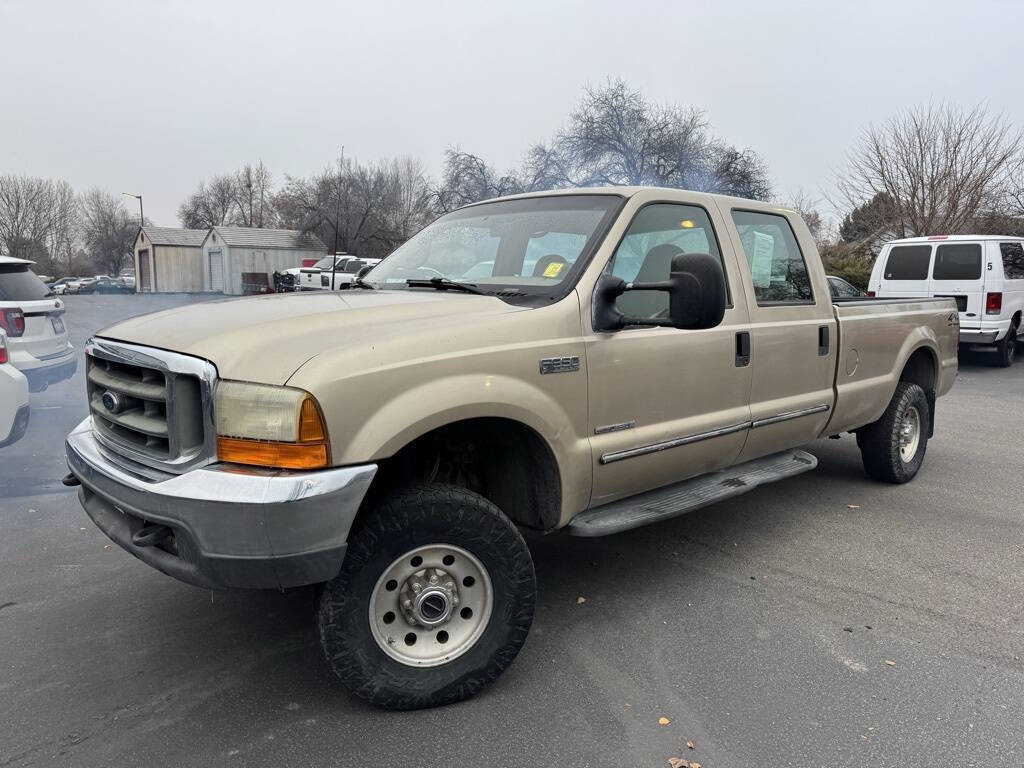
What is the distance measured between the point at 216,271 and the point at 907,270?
40.1 meters

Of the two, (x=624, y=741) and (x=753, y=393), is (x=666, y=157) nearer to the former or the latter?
(x=753, y=393)

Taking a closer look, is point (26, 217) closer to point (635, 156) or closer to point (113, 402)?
point (635, 156)

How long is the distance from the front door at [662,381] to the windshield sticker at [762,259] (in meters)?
0.26

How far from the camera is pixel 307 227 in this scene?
42844mm

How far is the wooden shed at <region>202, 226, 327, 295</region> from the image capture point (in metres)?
42.5

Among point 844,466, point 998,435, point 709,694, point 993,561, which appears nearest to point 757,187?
point 998,435

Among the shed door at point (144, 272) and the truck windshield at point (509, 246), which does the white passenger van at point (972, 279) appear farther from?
the shed door at point (144, 272)

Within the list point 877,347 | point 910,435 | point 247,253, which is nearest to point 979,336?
point 910,435

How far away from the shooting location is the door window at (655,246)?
3.51 meters

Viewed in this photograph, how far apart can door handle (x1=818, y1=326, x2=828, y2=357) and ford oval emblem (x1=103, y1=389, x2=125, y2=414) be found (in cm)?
372

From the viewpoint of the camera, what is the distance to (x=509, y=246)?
12.3 ft

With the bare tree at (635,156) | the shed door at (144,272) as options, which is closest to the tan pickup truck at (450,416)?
the bare tree at (635,156)

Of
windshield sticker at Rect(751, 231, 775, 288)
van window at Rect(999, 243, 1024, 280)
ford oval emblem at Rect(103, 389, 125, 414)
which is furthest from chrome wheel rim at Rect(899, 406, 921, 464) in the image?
van window at Rect(999, 243, 1024, 280)

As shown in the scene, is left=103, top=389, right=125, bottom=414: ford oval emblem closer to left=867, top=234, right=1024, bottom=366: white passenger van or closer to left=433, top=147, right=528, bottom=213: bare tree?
left=867, top=234, right=1024, bottom=366: white passenger van
